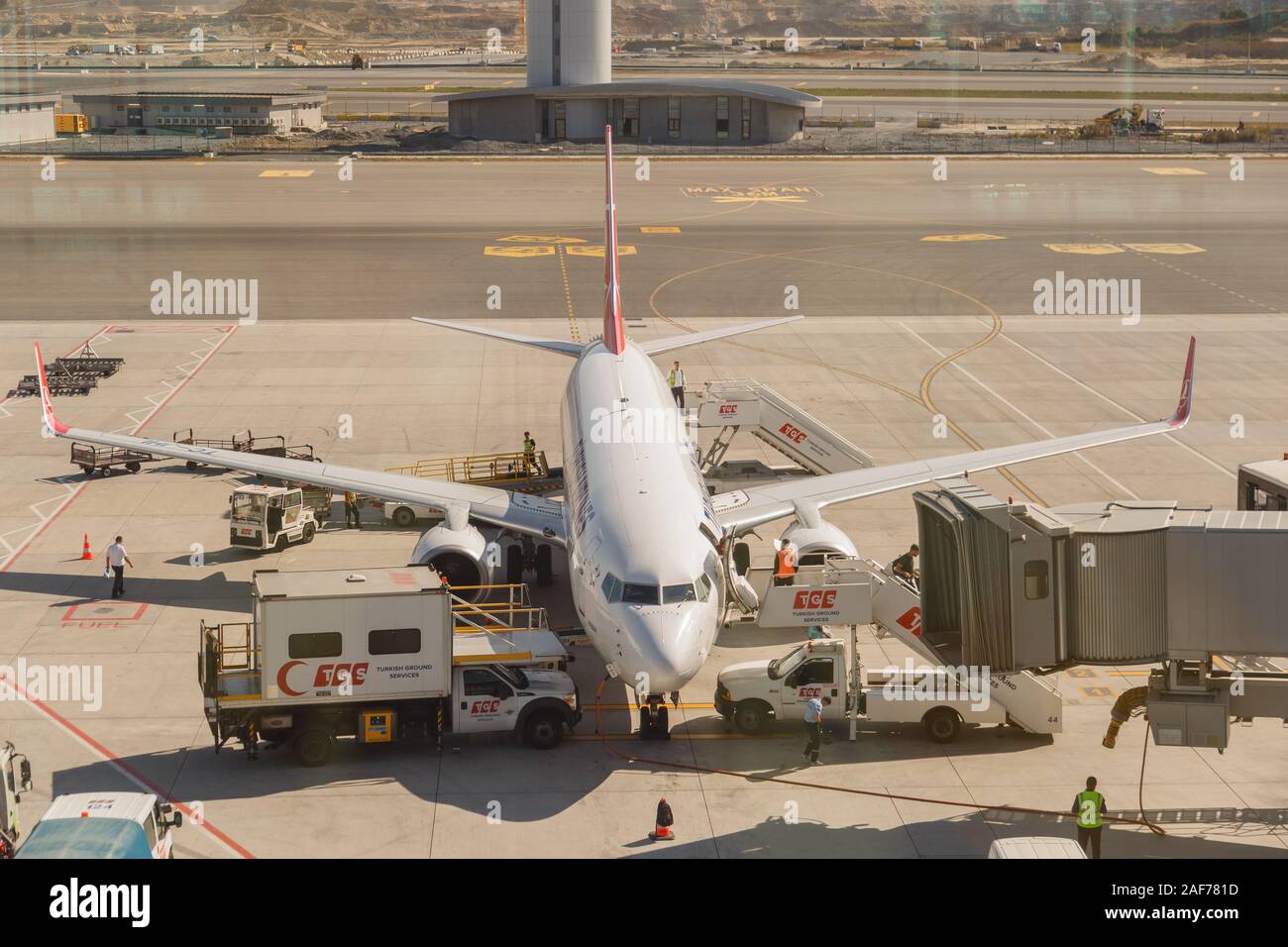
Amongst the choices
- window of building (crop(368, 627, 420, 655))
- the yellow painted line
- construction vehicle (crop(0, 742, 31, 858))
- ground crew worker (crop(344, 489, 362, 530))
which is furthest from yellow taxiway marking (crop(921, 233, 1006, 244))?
construction vehicle (crop(0, 742, 31, 858))

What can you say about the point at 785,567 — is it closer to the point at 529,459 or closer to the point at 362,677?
the point at 362,677

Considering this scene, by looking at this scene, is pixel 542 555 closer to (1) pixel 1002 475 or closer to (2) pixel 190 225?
(1) pixel 1002 475

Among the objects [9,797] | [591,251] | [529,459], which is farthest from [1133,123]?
[9,797]

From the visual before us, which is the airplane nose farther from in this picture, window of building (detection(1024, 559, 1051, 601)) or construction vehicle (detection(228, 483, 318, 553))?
construction vehicle (detection(228, 483, 318, 553))

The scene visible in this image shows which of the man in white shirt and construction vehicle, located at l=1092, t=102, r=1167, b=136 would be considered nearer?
the man in white shirt

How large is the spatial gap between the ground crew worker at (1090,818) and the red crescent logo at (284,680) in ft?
50.0

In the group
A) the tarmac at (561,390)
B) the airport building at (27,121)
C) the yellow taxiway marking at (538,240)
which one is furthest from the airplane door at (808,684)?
the airport building at (27,121)

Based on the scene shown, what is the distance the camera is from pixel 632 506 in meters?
33.5

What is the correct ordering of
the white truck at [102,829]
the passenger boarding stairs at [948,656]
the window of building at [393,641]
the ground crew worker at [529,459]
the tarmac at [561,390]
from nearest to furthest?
1. the white truck at [102,829]
2. the tarmac at [561,390]
3. the passenger boarding stairs at [948,656]
4. the window of building at [393,641]
5. the ground crew worker at [529,459]

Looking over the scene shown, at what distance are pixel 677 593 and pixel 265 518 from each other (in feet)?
59.0

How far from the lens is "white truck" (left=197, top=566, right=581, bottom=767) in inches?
1206

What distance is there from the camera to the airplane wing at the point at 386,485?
4125cm

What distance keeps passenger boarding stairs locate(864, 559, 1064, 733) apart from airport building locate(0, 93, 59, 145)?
137m

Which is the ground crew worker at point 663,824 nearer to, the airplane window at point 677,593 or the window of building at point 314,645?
the airplane window at point 677,593
